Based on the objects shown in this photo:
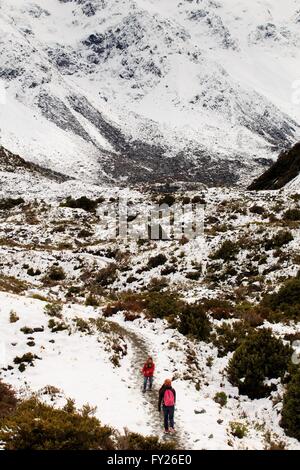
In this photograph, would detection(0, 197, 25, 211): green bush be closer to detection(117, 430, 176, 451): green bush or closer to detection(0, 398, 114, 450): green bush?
detection(0, 398, 114, 450): green bush

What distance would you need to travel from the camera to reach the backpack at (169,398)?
13977mm

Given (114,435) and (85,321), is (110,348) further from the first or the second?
(114,435)

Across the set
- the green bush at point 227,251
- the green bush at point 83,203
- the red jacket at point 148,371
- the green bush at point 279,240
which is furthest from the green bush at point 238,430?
the green bush at point 83,203

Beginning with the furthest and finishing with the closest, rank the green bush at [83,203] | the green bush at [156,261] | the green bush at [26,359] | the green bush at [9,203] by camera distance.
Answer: the green bush at [9,203] → the green bush at [83,203] → the green bush at [156,261] → the green bush at [26,359]

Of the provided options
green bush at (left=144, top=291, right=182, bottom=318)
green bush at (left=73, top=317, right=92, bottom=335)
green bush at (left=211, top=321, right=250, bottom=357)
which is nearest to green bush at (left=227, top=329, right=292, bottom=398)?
green bush at (left=211, top=321, right=250, bottom=357)

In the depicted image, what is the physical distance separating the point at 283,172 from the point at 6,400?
190ft

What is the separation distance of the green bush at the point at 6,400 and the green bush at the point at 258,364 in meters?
7.85

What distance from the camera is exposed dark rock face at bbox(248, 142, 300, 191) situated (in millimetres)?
59969

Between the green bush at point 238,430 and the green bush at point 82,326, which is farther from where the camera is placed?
the green bush at point 82,326

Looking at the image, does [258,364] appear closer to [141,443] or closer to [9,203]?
[141,443]

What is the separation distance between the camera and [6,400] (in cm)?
1476

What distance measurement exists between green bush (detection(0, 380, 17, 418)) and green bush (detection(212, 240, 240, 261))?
21610 mm

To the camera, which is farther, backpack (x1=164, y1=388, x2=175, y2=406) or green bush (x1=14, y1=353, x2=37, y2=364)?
green bush (x1=14, y1=353, x2=37, y2=364)

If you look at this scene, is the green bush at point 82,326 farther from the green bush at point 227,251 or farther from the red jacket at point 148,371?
the green bush at point 227,251
